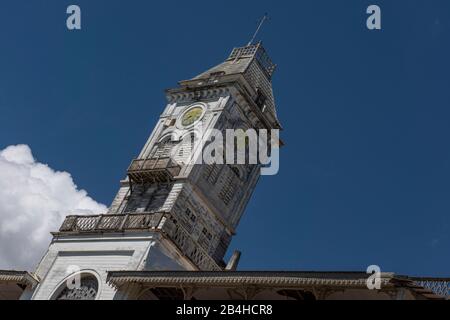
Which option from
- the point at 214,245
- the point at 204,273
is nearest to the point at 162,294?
the point at 204,273

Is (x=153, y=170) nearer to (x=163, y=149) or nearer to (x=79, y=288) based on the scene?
(x=163, y=149)

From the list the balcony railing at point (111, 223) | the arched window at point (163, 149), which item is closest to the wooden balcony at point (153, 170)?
the arched window at point (163, 149)

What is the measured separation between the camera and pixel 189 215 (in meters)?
39.4

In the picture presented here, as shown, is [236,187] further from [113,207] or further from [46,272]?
[46,272]

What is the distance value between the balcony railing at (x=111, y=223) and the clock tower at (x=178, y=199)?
0.06 m

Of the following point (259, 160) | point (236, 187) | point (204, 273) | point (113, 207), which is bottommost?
point (204, 273)

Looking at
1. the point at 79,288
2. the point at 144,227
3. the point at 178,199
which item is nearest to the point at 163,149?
the point at 178,199

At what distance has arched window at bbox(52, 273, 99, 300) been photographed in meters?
33.6

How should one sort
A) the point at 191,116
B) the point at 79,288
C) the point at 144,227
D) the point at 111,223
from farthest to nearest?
the point at 191,116 → the point at 111,223 → the point at 144,227 → the point at 79,288

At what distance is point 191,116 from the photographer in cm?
4462

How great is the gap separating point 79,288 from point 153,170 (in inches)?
355

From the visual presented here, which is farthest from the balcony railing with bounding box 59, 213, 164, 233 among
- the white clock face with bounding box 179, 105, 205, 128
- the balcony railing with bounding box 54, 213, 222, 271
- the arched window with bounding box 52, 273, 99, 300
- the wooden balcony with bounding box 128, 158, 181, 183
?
the white clock face with bounding box 179, 105, 205, 128

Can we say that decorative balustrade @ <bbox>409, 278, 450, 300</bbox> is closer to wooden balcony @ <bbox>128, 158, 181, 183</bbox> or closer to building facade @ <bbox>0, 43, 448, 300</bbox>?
building facade @ <bbox>0, 43, 448, 300</bbox>

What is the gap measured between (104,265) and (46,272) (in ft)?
12.3
